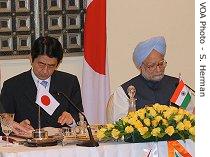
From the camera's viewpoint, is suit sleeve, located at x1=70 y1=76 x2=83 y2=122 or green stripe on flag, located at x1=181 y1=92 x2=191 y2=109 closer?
green stripe on flag, located at x1=181 y1=92 x2=191 y2=109

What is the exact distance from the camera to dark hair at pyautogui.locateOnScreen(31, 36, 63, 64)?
4.18 metres

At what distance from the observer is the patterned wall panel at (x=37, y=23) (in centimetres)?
538

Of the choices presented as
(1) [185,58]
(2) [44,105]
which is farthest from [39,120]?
(1) [185,58]

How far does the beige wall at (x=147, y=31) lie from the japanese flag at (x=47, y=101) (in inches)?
69.2

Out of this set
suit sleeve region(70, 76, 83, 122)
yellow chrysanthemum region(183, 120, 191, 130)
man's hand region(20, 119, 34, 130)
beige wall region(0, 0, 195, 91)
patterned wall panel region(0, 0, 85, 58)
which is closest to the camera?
yellow chrysanthemum region(183, 120, 191, 130)

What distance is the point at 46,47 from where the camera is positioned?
4.20 m

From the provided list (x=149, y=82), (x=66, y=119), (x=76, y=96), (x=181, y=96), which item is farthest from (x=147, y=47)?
(x=66, y=119)

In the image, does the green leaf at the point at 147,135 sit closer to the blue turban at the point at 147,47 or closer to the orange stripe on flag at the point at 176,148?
the orange stripe on flag at the point at 176,148

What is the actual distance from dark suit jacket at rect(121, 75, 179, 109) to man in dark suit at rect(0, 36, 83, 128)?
503 millimetres

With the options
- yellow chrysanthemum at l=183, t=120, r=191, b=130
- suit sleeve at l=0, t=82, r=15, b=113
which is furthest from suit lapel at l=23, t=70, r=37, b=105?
yellow chrysanthemum at l=183, t=120, r=191, b=130

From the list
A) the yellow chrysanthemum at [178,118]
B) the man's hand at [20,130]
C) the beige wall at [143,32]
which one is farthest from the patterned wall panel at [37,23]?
the yellow chrysanthemum at [178,118]

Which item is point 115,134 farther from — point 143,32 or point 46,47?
point 143,32

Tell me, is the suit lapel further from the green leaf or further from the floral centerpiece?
the green leaf

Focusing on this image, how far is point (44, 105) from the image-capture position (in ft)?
13.6
